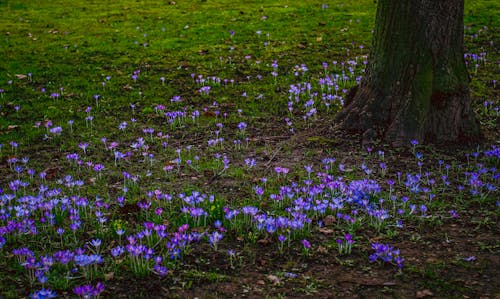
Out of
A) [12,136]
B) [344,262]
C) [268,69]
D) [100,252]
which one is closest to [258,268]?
[344,262]

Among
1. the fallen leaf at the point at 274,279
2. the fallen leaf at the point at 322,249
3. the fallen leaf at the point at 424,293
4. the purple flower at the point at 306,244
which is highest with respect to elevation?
the purple flower at the point at 306,244

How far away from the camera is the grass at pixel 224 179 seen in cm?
394

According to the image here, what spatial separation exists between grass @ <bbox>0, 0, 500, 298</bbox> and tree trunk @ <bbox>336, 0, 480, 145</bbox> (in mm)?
343

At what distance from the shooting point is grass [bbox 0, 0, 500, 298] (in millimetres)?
3936

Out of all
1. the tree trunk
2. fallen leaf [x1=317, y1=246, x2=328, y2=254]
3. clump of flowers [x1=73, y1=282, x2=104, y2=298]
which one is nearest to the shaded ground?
fallen leaf [x1=317, y1=246, x2=328, y2=254]

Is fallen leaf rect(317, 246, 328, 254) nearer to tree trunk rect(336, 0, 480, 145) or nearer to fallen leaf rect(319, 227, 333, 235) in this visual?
fallen leaf rect(319, 227, 333, 235)

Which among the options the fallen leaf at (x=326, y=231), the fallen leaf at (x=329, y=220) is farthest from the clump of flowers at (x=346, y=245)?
the fallen leaf at (x=329, y=220)

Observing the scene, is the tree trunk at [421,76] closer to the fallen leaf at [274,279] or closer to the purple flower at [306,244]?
the purple flower at [306,244]

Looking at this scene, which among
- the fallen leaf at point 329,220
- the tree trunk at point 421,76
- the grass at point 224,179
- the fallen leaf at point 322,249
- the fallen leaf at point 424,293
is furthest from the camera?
the tree trunk at point 421,76

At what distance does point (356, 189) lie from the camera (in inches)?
206

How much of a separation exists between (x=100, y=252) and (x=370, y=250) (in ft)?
7.48

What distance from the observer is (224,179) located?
5.93 metres

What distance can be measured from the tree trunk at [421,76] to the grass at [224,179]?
0.34 metres

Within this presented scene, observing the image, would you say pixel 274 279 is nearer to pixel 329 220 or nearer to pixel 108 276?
pixel 329 220
